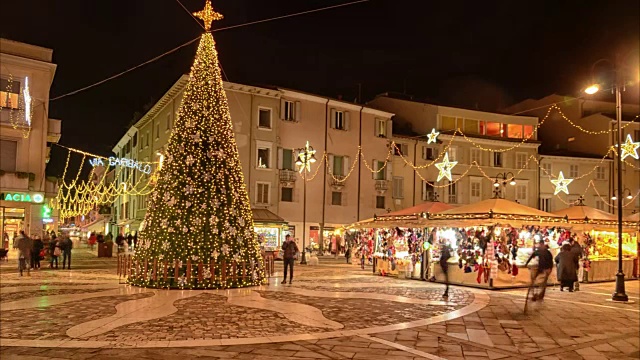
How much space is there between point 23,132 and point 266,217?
15.5 metres

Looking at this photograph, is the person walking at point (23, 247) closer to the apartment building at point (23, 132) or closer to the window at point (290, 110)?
the apartment building at point (23, 132)

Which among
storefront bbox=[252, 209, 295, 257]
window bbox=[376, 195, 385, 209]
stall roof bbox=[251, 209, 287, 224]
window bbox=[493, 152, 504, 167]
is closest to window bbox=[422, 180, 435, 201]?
window bbox=[376, 195, 385, 209]

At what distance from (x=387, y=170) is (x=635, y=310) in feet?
102

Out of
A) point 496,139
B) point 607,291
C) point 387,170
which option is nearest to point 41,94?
point 387,170

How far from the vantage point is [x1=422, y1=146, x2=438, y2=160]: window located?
1797 inches

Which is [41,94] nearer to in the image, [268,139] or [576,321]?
[268,139]

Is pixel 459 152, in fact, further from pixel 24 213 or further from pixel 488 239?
pixel 24 213

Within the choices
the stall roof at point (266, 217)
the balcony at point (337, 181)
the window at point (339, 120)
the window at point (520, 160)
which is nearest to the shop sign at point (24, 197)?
the stall roof at point (266, 217)

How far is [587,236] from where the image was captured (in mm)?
23062

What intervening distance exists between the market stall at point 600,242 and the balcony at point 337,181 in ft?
64.3

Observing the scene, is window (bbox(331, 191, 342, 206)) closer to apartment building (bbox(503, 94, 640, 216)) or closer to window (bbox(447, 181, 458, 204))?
window (bbox(447, 181, 458, 204))

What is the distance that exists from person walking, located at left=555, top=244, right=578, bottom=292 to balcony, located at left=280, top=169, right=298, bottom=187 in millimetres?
23948

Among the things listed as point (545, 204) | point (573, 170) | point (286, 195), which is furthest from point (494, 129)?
point (286, 195)

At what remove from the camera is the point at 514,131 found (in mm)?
48906
